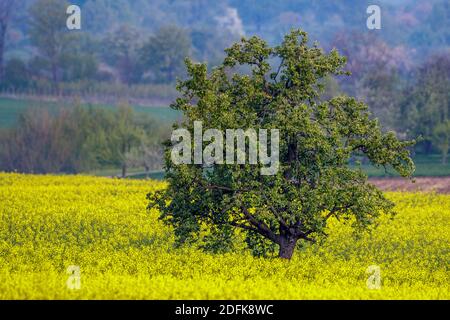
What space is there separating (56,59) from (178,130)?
158 metres

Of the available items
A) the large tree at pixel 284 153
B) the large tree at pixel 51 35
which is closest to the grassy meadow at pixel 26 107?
the large tree at pixel 51 35

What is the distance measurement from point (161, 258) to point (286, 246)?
13.3 feet

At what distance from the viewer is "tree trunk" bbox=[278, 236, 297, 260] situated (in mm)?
35156

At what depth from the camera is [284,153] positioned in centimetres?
3428

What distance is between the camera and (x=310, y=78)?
33906 millimetres

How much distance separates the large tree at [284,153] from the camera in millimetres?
33062

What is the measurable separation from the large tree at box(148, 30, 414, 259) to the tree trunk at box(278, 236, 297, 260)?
389 mm

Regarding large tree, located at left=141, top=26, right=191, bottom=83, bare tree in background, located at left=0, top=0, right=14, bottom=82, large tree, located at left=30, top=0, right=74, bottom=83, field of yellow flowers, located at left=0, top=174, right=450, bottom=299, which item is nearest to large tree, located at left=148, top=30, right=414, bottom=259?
field of yellow flowers, located at left=0, top=174, right=450, bottom=299

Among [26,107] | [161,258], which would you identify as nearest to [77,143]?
[26,107]

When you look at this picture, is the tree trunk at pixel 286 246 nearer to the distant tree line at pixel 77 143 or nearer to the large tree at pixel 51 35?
the distant tree line at pixel 77 143

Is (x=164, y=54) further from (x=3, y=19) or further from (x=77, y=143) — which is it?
(x=77, y=143)

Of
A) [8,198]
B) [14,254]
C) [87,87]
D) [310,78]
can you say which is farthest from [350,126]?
[87,87]

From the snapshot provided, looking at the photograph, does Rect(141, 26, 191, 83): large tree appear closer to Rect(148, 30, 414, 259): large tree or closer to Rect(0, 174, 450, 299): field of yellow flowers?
Rect(0, 174, 450, 299): field of yellow flowers

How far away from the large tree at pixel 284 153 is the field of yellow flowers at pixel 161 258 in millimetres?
1441
